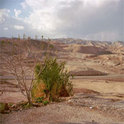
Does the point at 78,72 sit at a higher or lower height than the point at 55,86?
lower

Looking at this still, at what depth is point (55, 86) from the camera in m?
7.98

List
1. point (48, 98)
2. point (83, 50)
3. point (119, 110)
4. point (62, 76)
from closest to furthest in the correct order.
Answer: point (119, 110)
point (48, 98)
point (62, 76)
point (83, 50)

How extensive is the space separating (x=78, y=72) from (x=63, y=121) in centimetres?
2284

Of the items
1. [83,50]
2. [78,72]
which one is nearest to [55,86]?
[78,72]

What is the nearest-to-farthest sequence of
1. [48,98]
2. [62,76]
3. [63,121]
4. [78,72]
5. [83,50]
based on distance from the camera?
[63,121], [48,98], [62,76], [78,72], [83,50]

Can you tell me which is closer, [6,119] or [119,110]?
[6,119]

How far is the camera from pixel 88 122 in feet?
17.2

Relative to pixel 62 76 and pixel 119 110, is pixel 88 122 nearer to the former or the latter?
pixel 119 110

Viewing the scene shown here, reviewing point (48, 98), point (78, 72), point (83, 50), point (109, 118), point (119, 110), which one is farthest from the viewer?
→ point (83, 50)

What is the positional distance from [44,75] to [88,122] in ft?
10.8

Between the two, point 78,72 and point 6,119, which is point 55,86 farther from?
point 78,72

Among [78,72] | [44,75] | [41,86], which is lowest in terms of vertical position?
[78,72]

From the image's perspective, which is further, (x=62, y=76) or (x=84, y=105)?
(x=62, y=76)

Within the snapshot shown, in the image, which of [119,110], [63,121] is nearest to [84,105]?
[119,110]
